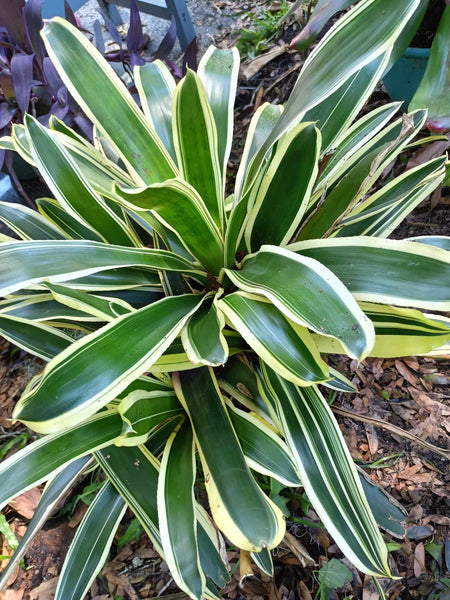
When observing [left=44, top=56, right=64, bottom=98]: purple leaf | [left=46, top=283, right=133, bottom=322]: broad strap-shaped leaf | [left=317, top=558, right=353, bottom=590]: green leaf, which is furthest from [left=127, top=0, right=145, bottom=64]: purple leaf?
[left=317, top=558, right=353, bottom=590]: green leaf

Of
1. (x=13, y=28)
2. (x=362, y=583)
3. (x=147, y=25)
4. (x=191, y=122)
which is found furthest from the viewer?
(x=147, y=25)

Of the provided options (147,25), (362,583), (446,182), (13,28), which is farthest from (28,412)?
(147,25)

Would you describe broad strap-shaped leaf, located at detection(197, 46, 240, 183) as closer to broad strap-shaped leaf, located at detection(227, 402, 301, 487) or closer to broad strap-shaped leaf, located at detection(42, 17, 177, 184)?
broad strap-shaped leaf, located at detection(42, 17, 177, 184)

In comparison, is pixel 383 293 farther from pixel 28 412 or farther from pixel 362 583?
pixel 362 583

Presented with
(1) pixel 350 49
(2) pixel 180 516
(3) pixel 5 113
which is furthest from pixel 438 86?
(3) pixel 5 113

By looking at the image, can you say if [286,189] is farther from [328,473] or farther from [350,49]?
[328,473]

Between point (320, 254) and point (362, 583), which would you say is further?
point (362, 583)
